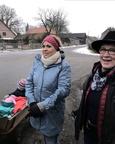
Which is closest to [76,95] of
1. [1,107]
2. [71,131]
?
[71,131]

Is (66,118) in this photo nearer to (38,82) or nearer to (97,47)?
(38,82)

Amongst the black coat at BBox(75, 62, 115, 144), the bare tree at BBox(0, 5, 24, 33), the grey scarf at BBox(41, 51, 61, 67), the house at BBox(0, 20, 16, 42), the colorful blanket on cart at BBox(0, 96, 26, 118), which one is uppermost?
the bare tree at BBox(0, 5, 24, 33)

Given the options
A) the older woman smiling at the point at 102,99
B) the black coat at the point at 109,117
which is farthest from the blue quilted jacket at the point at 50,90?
the black coat at the point at 109,117

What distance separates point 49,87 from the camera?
1.85 m

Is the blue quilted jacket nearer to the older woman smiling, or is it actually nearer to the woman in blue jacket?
the woman in blue jacket

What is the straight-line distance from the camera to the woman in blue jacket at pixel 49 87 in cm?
178

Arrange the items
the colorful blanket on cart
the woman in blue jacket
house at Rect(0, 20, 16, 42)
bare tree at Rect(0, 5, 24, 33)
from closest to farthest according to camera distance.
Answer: the woman in blue jacket < the colorful blanket on cart < house at Rect(0, 20, 16, 42) < bare tree at Rect(0, 5, 24, 33)

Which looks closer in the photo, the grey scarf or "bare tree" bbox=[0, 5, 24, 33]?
the grey scarf

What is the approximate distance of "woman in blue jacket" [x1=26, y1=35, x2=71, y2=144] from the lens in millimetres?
1783

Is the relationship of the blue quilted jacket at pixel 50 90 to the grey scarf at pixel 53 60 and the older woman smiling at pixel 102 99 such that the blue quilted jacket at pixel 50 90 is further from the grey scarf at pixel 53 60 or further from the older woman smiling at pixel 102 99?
the older woman smiling at pixel 102 99

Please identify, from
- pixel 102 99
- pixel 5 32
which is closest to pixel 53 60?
pixel 102 99

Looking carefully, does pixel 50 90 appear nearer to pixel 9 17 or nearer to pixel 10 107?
pixel 10 107

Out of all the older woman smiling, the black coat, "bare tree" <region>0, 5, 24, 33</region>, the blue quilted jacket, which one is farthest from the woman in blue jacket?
"bare tree" <region>0, 5, 24, 33</region>

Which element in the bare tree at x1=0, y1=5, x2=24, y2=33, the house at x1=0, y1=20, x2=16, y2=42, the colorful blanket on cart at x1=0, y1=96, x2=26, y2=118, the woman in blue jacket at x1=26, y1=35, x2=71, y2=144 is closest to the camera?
the woman in blue jacket at x1=26, y1=35, x2=71, y2=144
